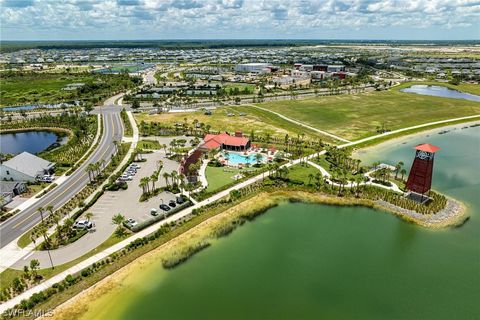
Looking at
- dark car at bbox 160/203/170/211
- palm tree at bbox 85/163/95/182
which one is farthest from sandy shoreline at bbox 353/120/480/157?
palm tree at bbox 85/163/95/182

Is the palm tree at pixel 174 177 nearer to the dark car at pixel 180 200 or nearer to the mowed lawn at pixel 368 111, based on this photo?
the dark car at pixel 180 200

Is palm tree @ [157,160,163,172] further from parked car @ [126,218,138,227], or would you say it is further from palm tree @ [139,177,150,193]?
parked car @ [126,218,138,227]

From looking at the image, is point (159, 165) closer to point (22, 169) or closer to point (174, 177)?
point (174, 177)

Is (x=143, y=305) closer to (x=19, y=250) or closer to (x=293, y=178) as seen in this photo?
(x=19, y=250)

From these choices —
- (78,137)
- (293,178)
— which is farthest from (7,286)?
(78,137)

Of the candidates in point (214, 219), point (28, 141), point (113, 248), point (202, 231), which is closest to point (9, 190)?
point (113, 248)

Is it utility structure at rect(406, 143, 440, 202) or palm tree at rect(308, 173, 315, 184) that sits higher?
utility structure at rect(406, 143, 440, 202)
